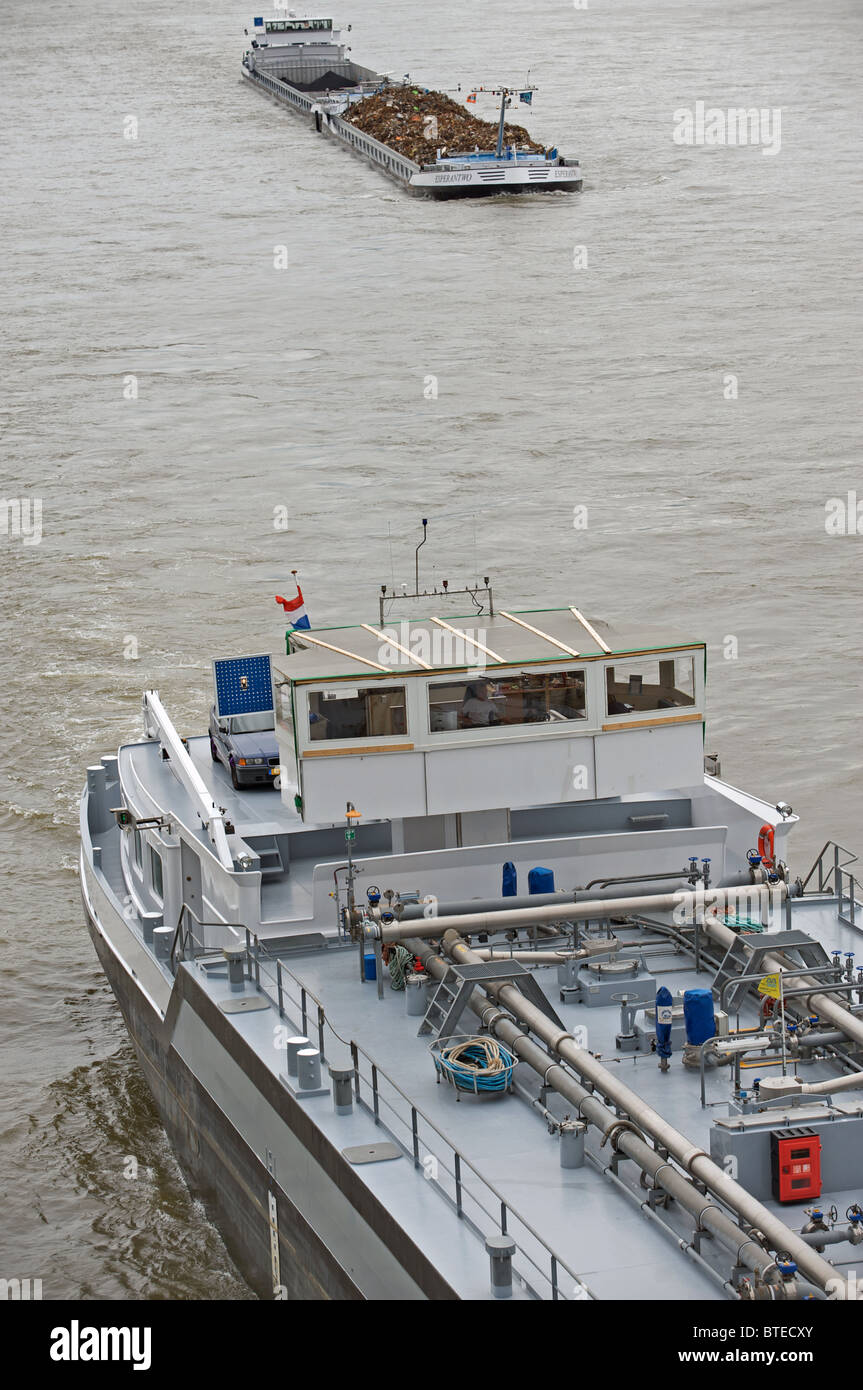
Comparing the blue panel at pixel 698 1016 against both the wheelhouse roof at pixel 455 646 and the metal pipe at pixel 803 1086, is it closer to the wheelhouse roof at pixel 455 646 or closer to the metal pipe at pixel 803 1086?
the metal pipe at pixel 803 1086

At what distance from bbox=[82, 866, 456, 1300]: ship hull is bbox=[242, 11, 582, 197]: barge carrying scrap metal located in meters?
61.4

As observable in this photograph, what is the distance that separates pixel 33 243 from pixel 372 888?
56537 mm

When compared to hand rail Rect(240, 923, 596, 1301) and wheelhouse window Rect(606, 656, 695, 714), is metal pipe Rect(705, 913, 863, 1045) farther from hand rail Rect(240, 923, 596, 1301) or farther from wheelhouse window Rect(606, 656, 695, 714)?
hand rail Rect(240, 923, 596, 1301)

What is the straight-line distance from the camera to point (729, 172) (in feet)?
250

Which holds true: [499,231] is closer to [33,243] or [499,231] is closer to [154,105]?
[33,243]

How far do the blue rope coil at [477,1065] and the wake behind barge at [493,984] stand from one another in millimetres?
29

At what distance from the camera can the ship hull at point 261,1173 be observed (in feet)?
43.0

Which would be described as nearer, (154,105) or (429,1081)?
(429,1081)

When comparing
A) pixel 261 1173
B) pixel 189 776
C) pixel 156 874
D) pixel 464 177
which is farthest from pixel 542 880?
pixel 464 177

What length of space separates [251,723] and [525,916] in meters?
6.07

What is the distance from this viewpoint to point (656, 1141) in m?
12.9

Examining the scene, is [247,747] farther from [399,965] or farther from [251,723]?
[399,965]

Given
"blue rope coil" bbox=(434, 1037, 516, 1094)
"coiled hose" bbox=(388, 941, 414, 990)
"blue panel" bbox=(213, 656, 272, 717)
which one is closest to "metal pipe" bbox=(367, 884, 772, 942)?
"coiled hose" bbox=(388, 941, 414, 990)
